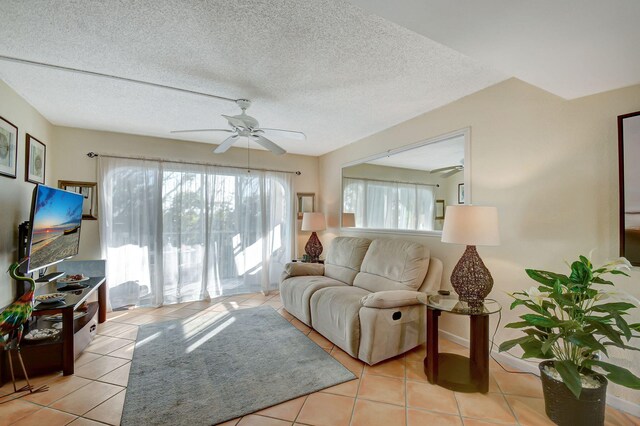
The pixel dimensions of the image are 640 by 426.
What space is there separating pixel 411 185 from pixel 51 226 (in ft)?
12.1

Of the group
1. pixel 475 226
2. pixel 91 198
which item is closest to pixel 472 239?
pixel 475 226

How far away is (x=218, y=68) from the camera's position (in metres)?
2.21

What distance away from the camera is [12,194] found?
8.45ft

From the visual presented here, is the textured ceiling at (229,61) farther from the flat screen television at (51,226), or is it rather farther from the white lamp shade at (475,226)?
the white lamp shade at (475,226)

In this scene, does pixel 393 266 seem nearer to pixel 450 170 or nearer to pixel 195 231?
pixel 450 170

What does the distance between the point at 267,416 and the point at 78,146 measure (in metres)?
4.07

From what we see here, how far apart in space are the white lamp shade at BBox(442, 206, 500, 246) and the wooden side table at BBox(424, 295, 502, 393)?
513 mm

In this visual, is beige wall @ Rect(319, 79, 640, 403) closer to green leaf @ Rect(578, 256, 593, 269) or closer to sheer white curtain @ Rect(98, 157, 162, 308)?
green leaf @ Rect(578, 256, 593, 269)

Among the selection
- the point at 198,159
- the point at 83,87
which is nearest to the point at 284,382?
the point at 83,87

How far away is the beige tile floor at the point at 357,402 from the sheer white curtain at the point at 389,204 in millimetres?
1545

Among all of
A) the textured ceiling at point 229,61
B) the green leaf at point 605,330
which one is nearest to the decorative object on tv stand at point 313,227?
the textured ceiling at point 229,61

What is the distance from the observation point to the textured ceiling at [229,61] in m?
1.63

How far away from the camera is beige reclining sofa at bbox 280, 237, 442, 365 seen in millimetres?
2416

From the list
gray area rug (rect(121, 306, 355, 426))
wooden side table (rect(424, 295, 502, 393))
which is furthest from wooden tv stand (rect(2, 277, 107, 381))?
wooden side table (rect(424, 295, 502, 393))
